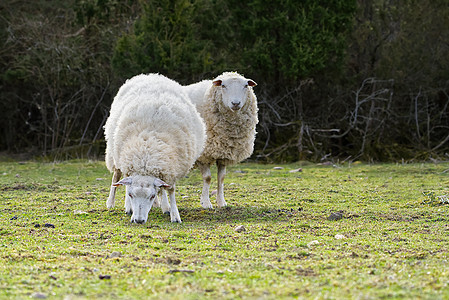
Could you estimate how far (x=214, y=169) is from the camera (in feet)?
42.0

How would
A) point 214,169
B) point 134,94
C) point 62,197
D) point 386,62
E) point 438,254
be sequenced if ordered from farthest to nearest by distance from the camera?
point 386,62, point 214,169, point 62,197, point 134,94, point 438,254

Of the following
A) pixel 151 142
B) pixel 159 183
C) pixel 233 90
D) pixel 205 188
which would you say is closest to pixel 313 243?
pixel 159 183

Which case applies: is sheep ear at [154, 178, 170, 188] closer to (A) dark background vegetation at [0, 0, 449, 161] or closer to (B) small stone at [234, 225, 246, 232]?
(B) small stone at [234, 225, 246, 232]

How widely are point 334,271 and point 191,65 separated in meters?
11.6

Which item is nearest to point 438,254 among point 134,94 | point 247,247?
point 247,247

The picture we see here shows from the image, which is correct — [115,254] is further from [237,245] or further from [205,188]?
[205,188]

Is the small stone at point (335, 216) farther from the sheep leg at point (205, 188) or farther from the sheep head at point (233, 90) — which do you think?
the sheep head at point (233, 90)

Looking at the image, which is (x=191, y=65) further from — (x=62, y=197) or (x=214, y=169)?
(x=62, y=197)

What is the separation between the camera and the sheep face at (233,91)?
8071mm

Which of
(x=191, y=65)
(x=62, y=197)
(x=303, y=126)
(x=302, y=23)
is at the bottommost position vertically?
(x=62, y=197)

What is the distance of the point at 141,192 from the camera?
20.0 feet

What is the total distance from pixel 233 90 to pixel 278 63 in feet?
27.2

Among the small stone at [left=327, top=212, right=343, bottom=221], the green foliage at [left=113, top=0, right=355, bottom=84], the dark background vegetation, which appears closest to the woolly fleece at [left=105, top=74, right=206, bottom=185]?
the small stone at [left=327, top=212, right=343, bottom=221]

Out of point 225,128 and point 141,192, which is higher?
point 225,128
